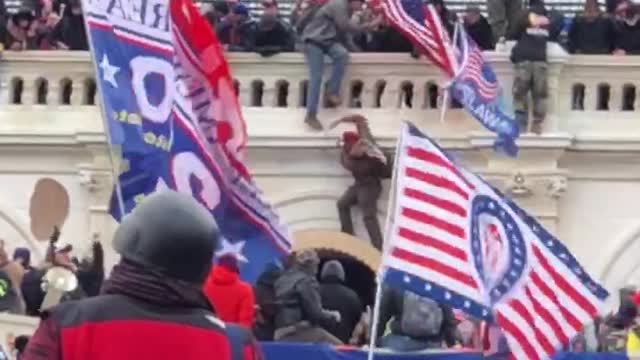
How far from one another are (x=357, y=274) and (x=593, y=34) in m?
3.15

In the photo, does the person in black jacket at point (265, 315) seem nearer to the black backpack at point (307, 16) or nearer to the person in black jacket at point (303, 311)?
the person in black jacket at point (303, 311)

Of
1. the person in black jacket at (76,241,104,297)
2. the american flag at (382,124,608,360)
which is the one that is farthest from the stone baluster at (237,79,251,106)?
the american flag at (382,124,608,360)

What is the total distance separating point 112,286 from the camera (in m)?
5.39

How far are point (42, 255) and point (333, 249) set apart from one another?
8.88 ft

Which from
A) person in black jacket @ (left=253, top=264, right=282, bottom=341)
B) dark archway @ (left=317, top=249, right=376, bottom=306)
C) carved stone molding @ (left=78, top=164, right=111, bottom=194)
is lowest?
dark archway @ (left=317, top=249, right=376, bottom=306)

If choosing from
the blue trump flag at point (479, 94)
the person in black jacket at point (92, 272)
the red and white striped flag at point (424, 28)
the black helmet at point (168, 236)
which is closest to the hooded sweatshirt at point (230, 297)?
the person in black jacket at point (92, 272)

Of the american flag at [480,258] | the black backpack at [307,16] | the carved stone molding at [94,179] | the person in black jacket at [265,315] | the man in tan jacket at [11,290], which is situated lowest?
the carved stone molding at [94,179]

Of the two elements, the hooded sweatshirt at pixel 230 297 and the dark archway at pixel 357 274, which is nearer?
the hooded sweatshirt at pixel 230 297

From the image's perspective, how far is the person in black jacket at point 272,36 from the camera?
2094 centimetres

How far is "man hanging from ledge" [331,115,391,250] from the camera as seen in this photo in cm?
2033

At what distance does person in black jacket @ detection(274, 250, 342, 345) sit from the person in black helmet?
8961mm

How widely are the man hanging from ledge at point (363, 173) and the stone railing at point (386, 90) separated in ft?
→ 1.15

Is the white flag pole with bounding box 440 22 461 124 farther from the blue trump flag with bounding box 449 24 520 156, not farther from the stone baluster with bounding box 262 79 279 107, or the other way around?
the stone baluster with bounding box 262 79 279 107

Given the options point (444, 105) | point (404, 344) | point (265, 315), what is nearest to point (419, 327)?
point (404, 344)
